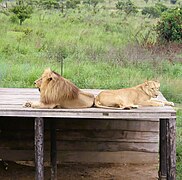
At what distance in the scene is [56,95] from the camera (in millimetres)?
4504

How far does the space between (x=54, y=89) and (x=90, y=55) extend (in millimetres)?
7753

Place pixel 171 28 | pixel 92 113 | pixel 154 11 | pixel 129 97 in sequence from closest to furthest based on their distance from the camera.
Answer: pixel 92 113, pixel 129 97, pixel 171 28, pixel 154 11

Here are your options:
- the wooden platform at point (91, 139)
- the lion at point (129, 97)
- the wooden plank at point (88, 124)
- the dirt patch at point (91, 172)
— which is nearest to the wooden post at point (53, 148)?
the dirt patch at point (91, 172)

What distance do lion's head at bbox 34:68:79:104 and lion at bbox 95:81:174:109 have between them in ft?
0.70

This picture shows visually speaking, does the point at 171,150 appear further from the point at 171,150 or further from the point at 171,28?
the point at 171,28

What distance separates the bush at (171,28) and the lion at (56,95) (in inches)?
373

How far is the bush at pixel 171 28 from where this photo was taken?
13.8 metres

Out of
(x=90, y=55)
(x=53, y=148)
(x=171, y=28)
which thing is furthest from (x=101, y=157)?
(x=171, y=28)

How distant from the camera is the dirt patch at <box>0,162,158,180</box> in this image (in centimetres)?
614

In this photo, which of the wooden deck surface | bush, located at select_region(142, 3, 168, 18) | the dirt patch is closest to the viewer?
the wooden deck surface

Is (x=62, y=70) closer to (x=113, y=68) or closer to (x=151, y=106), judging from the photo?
(x=113, y=68)

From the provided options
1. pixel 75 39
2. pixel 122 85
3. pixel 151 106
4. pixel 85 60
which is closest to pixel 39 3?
pixel 75 39

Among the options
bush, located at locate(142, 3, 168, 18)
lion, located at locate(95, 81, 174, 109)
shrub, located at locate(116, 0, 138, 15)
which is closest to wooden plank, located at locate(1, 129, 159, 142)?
lion, located at locate(95, 81, 174, 109)

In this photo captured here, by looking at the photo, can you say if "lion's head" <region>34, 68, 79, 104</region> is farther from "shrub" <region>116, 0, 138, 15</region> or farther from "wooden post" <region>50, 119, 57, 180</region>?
"shrub" <region>116, 0, 138, 15</region>
